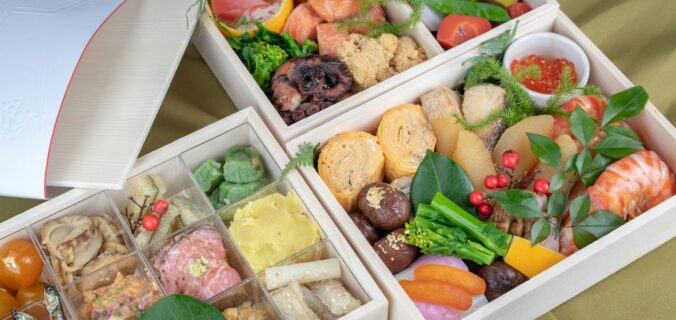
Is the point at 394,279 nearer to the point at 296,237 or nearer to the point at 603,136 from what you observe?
the point at 296,237

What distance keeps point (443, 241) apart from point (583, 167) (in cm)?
36

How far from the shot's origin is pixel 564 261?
65.2 inches

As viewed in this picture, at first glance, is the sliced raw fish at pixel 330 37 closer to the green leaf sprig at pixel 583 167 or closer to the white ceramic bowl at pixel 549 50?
the white ceramic bowl at pixel 549 50

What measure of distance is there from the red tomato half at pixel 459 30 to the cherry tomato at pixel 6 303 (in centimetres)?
120

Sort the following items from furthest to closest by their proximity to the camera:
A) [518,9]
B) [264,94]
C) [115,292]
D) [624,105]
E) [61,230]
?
[518,9], [264,94], [624,105], [61,230], [115,292]

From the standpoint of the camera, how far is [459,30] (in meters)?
2.08

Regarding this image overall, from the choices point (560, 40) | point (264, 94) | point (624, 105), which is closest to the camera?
point (624, 105)

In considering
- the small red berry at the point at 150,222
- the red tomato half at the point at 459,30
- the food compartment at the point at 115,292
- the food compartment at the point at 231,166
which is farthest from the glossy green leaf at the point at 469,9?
the food compartment at the point at 115,292

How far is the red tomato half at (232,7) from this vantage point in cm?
217

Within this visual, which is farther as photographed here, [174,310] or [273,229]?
[273,229]

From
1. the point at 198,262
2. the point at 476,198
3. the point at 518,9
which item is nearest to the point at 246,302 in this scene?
the point at 198,262

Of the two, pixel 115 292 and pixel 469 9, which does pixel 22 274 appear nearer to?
pixel 115 292

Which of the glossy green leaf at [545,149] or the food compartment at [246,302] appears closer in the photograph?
the food compartment at [246,302]

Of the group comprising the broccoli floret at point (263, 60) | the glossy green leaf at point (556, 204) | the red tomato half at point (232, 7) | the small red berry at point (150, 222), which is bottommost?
the glossy green leaf at point (556, 204)
